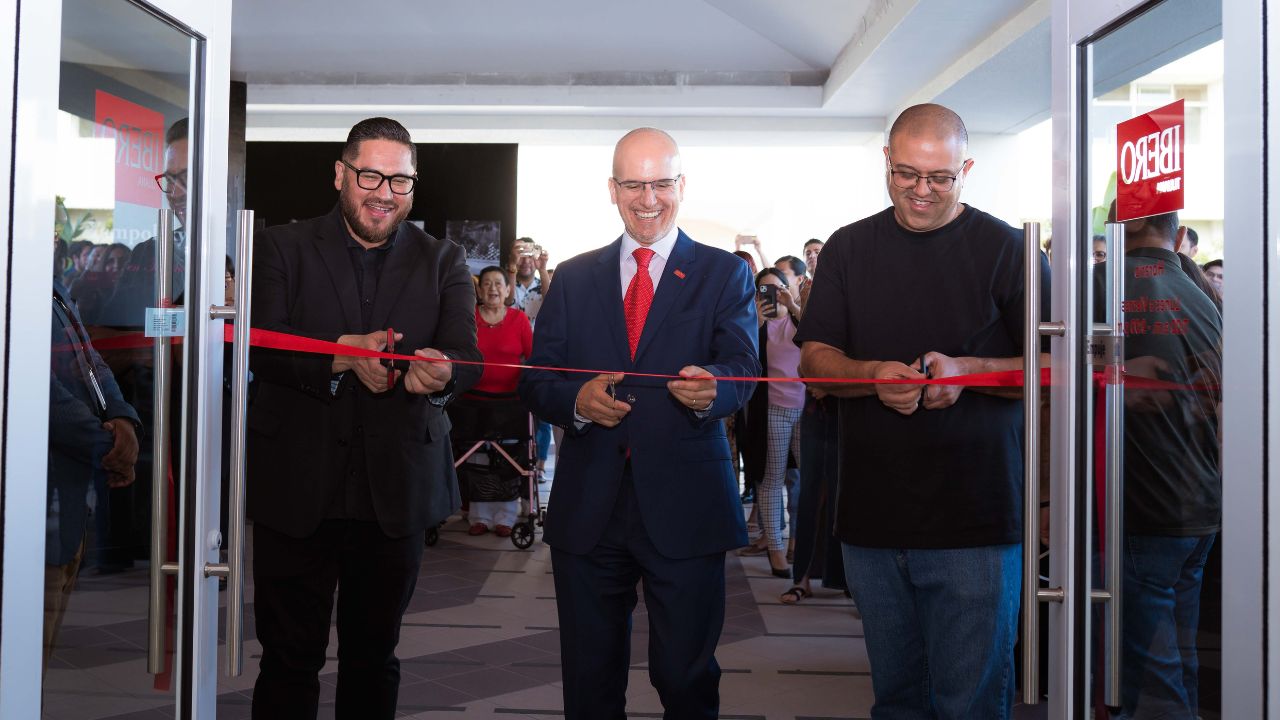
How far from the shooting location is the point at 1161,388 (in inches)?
72.8

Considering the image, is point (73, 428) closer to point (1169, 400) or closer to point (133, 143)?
point (133, 143)

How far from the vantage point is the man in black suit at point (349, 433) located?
8.66 feet

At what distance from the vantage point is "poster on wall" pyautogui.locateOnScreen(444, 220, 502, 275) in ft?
38.4

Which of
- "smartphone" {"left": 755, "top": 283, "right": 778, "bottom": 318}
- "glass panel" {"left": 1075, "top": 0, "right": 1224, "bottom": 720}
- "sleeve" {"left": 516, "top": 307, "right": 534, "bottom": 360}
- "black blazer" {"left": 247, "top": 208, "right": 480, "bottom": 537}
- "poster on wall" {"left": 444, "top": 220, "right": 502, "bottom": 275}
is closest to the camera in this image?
"glass panel" {"left": 1075, "top": 0, "right": 1224, "bottom": 720}

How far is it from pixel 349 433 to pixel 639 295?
775mm

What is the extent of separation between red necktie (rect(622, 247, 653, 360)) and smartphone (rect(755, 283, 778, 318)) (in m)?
3.47

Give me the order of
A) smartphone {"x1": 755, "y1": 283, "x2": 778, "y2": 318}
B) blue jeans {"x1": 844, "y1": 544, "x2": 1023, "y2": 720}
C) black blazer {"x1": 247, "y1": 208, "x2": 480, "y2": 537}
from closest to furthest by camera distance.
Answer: blue jeans {"x1": 844, "y1": 544, "x2": 1023, "y2": 720} < black blazer {"x1": 247, "y1": 208, "x2": 480, "y2": 537} < smartphone {"x1": 755, "y1": 283, "x2": 778, "y2": 318}

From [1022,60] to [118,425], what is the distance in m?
7.90

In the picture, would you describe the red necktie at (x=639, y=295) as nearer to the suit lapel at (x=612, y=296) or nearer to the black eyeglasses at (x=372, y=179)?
the suit lapel at (x=612, y=296)

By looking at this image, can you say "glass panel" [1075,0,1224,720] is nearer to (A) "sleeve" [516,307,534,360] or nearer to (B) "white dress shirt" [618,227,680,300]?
(B) "white dress shirt" [618,227,680,300]

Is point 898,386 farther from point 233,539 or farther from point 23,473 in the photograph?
point 23,473

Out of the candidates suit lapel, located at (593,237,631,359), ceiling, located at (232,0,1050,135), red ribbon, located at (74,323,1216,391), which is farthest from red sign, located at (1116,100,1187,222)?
ceiling, located at (232,0,1050,135)

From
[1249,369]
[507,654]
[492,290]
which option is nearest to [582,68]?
[492,290]

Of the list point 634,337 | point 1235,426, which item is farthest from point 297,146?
point 1235,426
